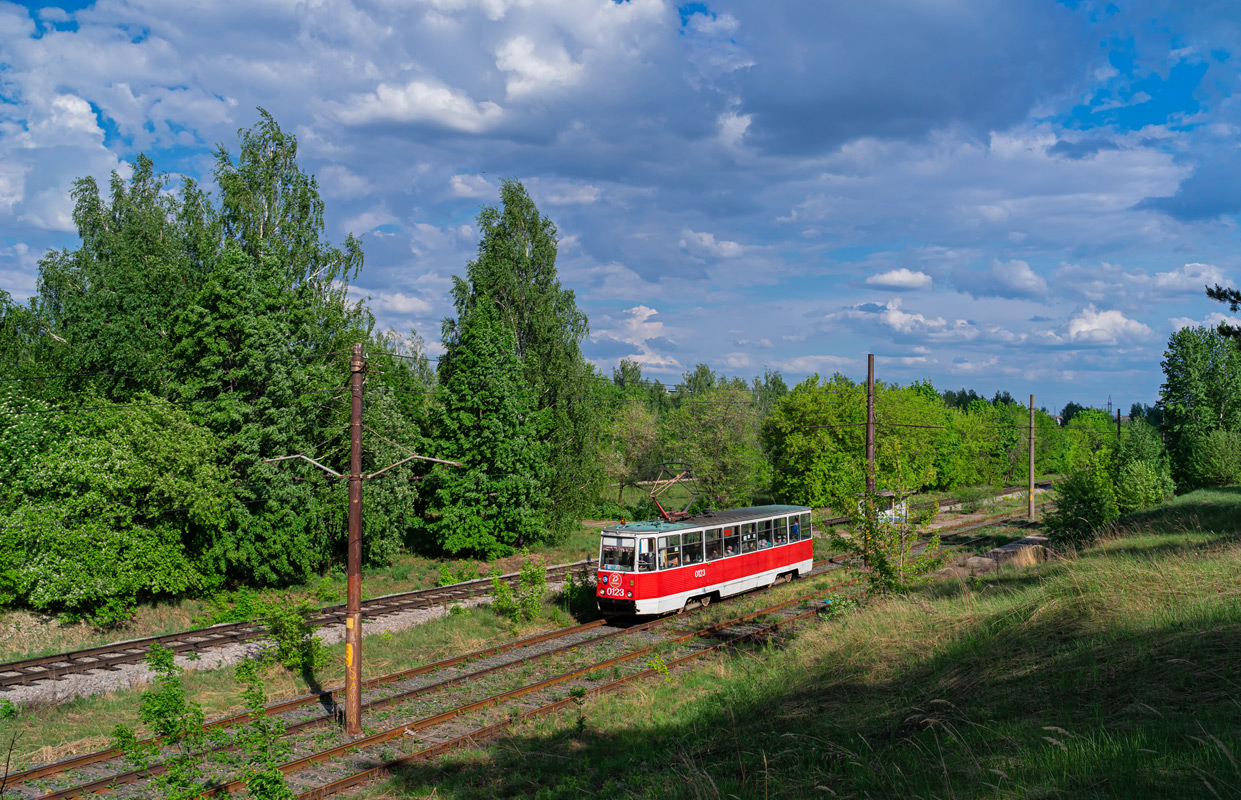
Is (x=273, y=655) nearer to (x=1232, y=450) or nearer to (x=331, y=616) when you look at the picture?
(x=331, y=616)

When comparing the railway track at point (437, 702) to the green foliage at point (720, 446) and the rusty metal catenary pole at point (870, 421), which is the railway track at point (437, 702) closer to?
the rusty metal catenary pole at point (870, 421)

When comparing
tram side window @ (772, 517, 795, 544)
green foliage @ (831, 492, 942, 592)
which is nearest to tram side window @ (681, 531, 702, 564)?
tram side window @ (772, 517, 795, 544)

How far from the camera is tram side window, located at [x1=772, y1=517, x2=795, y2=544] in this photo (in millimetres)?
27516

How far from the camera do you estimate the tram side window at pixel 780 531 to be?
90.3 ft

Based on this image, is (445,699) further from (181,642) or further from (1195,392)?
(1195,392)

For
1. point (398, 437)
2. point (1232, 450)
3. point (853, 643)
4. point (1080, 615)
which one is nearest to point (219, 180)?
point (398, 437)

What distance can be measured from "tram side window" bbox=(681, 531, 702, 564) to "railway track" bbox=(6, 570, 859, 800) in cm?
189

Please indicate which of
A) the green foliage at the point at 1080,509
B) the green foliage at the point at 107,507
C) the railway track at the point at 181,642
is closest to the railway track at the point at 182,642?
the railway track at the point at 181,642

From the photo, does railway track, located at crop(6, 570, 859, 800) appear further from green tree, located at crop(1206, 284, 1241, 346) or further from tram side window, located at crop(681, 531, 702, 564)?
green tree, located at crop(1206, 284, 1241, 346)

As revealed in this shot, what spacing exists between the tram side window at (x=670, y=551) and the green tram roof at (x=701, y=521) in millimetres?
268

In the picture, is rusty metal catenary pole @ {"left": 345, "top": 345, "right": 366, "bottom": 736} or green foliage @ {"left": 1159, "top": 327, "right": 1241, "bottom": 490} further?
green foliage @ {"left": 1159, "top": 327, "right": 1241, "bottom": 490}

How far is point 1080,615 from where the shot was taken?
11.8m

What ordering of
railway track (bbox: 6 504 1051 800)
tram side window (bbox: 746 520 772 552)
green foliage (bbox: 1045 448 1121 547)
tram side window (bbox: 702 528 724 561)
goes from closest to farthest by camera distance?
railway track (bbox: 6 504 1051 800), tram side window (bbox: 702 528 724 561), tram side window (bbox: 746 520 772 552), green foliage (bbox: 1045 448 1121 547)

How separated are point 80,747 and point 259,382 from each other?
17.3m
